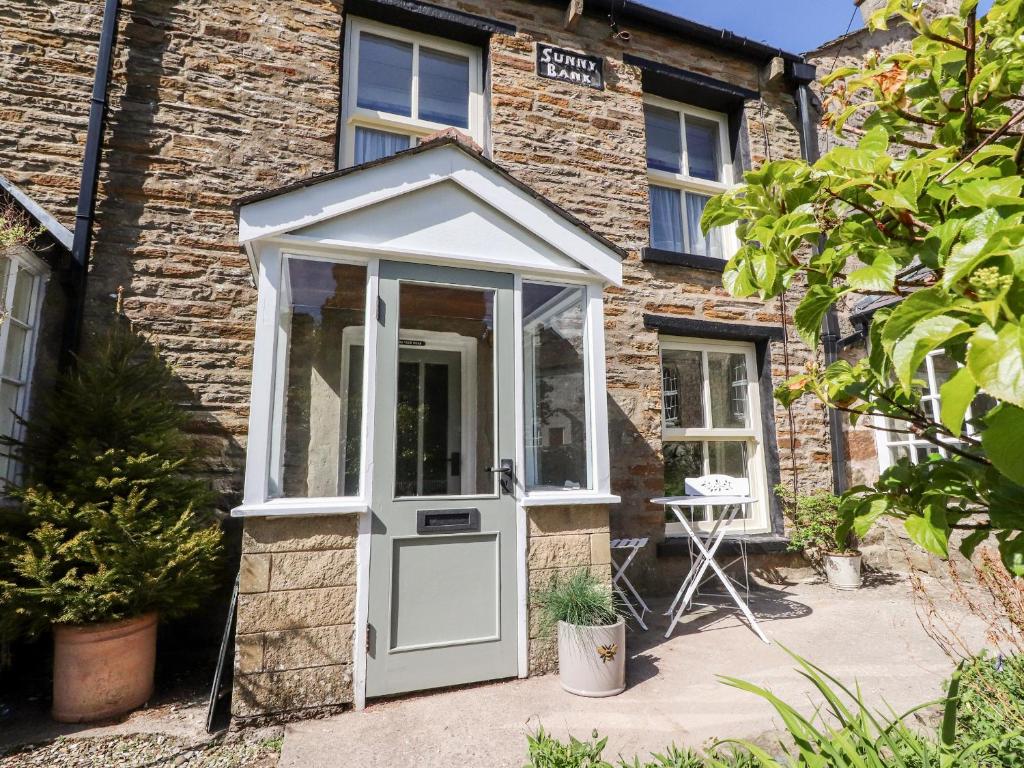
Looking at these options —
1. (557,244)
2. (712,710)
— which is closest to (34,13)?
(557,244)

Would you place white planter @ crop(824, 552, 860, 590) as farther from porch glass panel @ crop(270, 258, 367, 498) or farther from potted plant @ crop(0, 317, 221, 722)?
potted plant @ crop(0, 317, 221, 722)

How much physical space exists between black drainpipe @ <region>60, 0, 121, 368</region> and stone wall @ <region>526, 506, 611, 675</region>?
332 cm

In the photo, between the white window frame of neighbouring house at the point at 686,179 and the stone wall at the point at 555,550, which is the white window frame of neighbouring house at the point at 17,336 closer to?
the stone wall at the point at 555,550

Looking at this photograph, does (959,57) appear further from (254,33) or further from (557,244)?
(254,33)

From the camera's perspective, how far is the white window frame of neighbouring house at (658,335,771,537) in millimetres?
5680

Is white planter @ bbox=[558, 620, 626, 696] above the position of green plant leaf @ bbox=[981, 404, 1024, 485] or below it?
below

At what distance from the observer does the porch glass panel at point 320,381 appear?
3.18 metres

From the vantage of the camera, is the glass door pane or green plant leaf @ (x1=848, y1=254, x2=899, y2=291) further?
the glass door pane

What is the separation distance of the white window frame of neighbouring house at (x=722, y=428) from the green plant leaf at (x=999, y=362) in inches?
196

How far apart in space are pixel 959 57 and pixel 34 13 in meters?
5.95

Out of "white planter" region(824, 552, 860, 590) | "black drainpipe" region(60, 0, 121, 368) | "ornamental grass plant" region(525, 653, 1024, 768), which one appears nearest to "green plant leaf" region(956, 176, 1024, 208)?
"ornamental grass plant" region(525, 653, 1024, 768)

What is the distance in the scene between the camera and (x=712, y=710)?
2.89m

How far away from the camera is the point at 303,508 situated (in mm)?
3031

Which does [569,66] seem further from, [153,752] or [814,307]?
[153,752]
